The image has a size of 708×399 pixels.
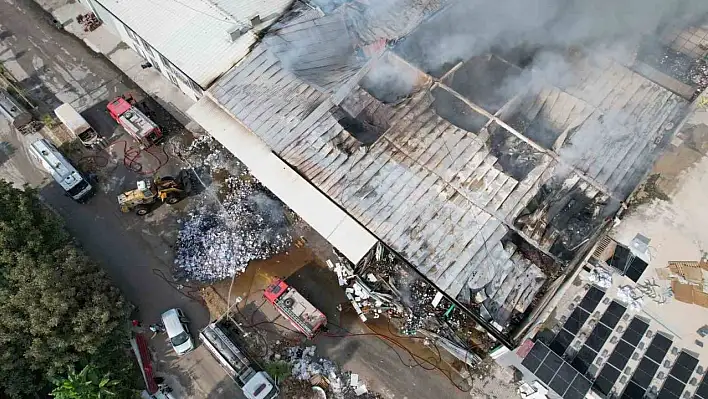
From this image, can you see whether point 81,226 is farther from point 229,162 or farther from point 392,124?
point 392,124

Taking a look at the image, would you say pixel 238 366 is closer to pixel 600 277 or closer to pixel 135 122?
pixel 135 122

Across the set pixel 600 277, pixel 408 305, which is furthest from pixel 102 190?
pixel 600 277

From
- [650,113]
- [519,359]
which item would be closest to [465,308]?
[519,359]

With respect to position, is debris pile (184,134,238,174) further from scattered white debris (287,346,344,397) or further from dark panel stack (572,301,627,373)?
dark panel stack (572,301,627,373)

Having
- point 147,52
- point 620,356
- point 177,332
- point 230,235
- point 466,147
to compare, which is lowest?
point 177,332

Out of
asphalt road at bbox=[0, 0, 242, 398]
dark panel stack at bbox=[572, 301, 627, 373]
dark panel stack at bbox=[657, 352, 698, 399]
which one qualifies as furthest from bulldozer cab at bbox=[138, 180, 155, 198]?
dark panel stack at bbox=[657, 352, 698, 399]

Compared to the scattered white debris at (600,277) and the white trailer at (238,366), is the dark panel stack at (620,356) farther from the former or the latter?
the white trailer at (238,366)

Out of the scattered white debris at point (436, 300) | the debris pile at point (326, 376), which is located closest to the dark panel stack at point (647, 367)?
the scattered white debris at point (436, 300)
